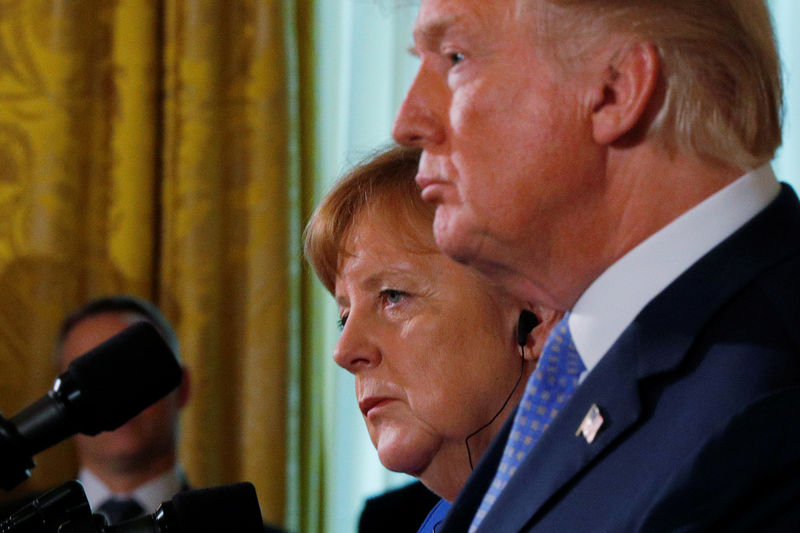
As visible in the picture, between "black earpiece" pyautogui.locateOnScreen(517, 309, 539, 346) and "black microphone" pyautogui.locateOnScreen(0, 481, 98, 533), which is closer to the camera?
"black microphone" pyautogui.locateOnScreen(0, 481, 98, 533)

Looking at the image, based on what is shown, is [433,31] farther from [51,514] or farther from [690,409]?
[51,514]

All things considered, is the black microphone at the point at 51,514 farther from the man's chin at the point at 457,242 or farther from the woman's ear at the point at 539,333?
the woman's ear at the point at 539,333

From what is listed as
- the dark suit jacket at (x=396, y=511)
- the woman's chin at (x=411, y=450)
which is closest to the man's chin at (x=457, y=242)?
the woman's chin at (x=411, y=450)

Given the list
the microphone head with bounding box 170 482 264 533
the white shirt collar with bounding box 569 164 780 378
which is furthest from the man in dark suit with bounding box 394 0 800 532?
the microphone head with bounding box 170 482 264 533

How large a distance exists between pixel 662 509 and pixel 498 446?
349 mm

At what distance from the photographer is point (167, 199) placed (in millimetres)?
2781

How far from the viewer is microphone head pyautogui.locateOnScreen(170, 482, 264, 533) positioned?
3.52ft

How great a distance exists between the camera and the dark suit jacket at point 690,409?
816 mm

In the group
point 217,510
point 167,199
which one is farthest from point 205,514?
point 167,199

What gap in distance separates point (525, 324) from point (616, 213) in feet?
1.54

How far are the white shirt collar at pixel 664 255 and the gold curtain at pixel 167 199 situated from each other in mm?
1812

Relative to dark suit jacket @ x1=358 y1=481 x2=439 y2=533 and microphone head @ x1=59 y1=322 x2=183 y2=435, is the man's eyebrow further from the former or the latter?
dark suit jacket @ x1=358 y1=481 x2=439 y2=533

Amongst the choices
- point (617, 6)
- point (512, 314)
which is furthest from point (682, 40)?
point (512, 314)

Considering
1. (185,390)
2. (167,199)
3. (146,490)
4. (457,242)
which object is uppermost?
(457,242)
